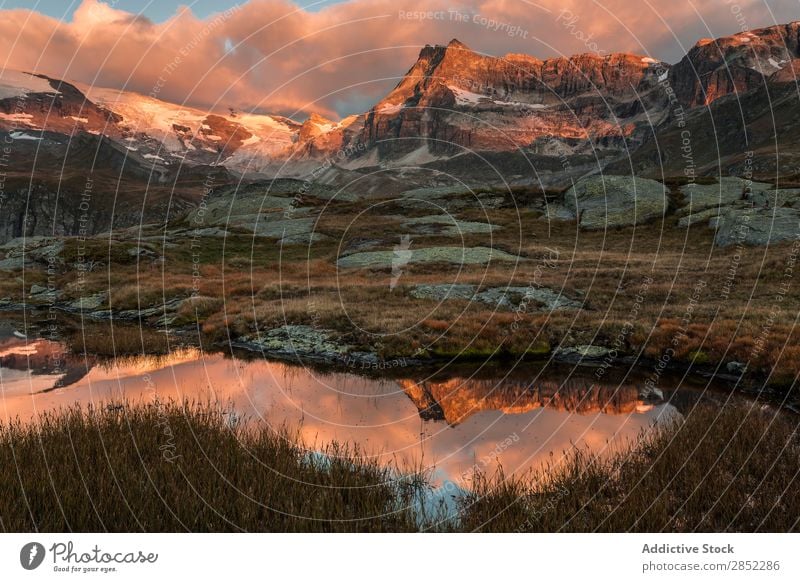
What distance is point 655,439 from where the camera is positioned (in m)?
8.11

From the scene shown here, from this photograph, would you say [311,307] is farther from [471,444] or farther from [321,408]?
[471,444]

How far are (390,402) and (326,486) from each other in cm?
621

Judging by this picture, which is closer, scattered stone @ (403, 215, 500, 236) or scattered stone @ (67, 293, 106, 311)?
scattered stone @ (67, 293, 106, 311)

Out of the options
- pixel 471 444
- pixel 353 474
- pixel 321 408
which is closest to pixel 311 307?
pixel 321 408

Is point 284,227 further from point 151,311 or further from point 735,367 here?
point 735,367

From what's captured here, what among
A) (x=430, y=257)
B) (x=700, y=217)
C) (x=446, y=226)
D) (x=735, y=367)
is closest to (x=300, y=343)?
(x=735, y=367)

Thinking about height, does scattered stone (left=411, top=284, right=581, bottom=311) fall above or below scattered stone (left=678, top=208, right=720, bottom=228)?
below

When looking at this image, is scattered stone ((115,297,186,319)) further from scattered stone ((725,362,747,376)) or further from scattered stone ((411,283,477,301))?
scattered stone ((725,362,747,376))

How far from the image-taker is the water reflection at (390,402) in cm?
888

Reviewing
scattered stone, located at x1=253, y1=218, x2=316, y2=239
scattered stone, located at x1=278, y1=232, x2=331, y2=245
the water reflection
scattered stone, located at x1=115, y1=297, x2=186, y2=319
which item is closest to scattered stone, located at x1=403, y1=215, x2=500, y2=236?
scattered stone, located at x1=278, y1=232, x2=331, y2=245

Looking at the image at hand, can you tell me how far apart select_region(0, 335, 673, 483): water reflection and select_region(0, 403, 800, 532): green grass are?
3.84 ft

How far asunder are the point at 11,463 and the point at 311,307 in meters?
17.1

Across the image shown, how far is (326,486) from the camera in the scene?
6.23 m

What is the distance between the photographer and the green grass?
216 inches
